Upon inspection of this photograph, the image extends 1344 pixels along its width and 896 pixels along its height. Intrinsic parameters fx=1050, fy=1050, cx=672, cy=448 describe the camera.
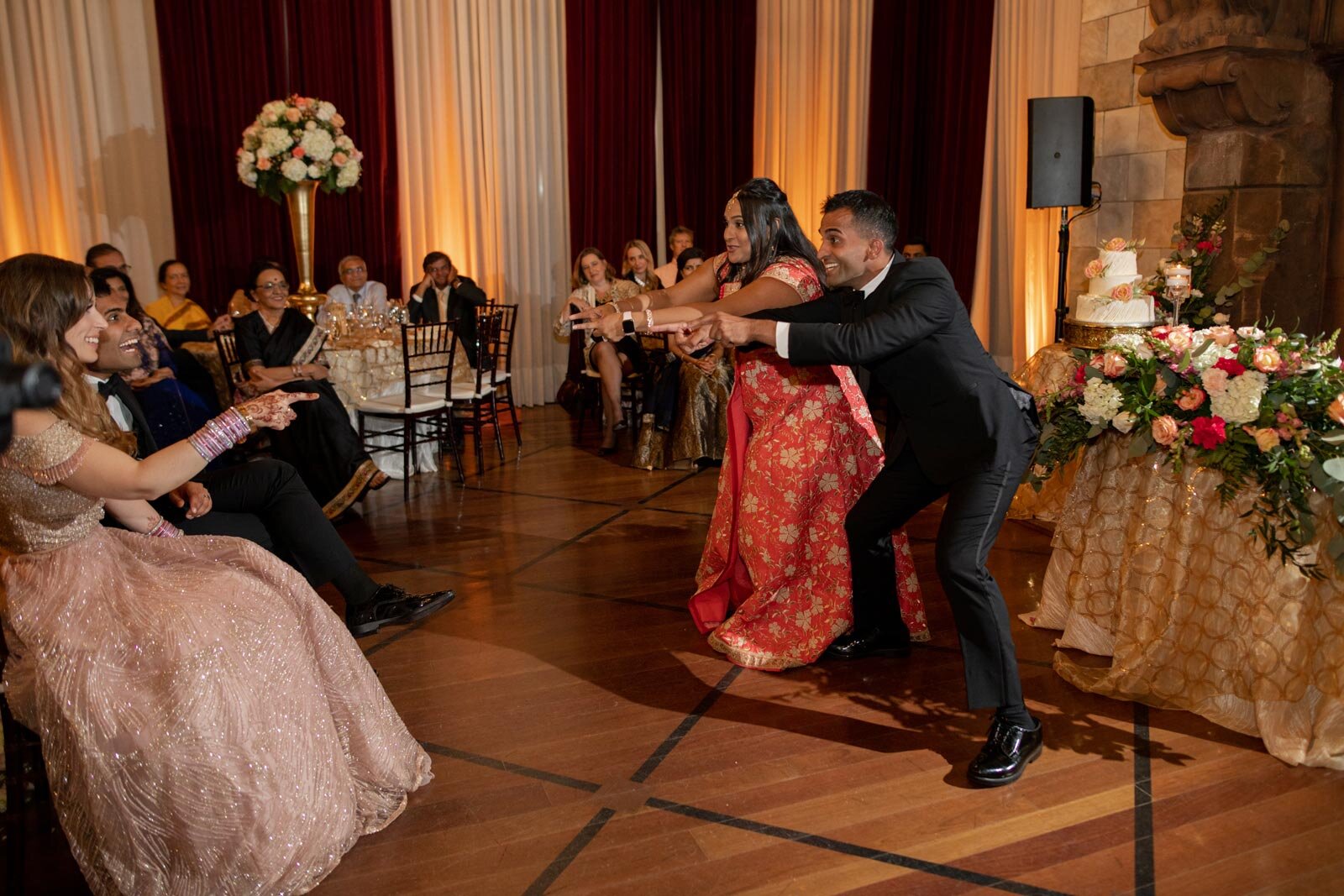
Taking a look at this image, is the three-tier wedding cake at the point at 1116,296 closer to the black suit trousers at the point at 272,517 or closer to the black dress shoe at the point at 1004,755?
the black dress shoe at the point at 1004,755

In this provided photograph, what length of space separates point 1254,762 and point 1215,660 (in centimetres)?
33

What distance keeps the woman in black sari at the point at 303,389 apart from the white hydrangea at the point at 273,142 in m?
1.26

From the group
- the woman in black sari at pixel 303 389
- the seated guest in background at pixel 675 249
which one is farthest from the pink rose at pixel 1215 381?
the seated guest in background at pixel 675 249

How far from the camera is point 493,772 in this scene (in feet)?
9.66

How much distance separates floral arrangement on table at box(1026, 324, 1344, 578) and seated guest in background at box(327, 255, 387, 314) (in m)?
5.52

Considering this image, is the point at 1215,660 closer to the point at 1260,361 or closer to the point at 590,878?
the point at 1260,361

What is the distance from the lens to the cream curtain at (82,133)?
7484 mm

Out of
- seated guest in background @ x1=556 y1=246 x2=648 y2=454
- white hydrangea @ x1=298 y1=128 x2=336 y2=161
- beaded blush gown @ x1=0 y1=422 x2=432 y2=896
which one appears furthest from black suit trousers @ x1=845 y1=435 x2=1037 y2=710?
white hydrangea @ x1=298 y1=128 x2=336 y2=161

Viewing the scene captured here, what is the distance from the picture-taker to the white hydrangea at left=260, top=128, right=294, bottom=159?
259 inches

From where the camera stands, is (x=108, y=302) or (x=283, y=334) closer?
(x=108, y=302)

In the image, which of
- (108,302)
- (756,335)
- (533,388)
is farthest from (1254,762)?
(533,388)

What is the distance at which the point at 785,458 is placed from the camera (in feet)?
11.7

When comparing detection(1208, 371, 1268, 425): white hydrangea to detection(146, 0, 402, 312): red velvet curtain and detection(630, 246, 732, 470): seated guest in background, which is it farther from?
detection(146, 0, 402, 312): red velvet curtain

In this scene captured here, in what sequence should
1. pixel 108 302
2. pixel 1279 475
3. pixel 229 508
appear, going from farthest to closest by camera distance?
1. pixel 108 302
2. pixel 229 508
3. pixel 1279 475
